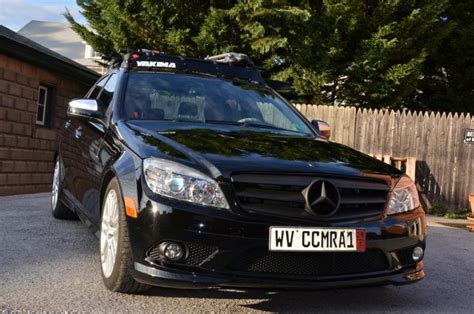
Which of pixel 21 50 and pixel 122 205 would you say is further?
pixel 21 50

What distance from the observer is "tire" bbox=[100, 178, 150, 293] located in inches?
127

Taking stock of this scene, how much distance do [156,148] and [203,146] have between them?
0.29 meters

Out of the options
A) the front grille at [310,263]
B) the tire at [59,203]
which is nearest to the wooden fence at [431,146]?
the tire at [59,203]

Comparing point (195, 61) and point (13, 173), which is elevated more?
point (195, 61)

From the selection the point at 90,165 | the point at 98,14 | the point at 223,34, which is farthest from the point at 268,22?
the point at 90,165

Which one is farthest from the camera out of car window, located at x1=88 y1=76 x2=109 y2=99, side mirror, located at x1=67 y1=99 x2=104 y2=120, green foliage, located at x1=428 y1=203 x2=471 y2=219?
green foliage, located at x1=428 y1=203 x2=471 y2=219

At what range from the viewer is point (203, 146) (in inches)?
132

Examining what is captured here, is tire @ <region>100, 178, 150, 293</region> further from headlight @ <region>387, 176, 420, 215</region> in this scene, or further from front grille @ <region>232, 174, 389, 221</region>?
headlight @ <region>387, 176, 420, 215</region>

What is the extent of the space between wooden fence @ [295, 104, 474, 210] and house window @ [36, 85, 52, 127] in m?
6.59

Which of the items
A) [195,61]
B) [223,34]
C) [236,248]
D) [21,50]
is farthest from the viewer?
[223,34]

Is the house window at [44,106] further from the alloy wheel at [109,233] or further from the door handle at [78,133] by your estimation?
the alloy wheel at [109,233]

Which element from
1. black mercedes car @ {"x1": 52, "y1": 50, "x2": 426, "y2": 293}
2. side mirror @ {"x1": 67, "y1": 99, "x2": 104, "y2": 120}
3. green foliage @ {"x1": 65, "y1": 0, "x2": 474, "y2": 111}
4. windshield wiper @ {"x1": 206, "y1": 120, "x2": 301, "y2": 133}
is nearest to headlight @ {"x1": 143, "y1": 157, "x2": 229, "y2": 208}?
black mercedes car @ {"x1": 52, "y1": 50, "x2": 426, "y2": 293}

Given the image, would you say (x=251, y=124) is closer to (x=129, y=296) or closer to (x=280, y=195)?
(x=280, y=195)

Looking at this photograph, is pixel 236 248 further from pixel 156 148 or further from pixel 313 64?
pixel 313 64
